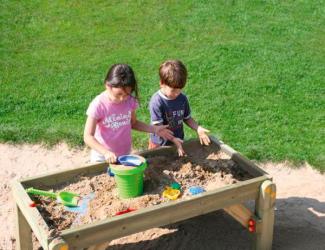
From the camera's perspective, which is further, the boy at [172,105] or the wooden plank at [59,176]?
the boy at [172,105]

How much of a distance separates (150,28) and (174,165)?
5111mm

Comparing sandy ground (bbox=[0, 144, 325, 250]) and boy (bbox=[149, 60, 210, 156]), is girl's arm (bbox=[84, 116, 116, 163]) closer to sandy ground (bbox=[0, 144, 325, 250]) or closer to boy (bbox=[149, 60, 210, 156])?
boy (bbox=[149, 60, 210, 156])

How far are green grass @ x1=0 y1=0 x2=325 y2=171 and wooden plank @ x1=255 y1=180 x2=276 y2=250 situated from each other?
159 centimetres

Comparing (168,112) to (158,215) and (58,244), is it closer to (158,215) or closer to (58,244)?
(158,215)

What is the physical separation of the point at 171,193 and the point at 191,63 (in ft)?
13.6

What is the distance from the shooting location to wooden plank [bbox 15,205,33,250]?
3.96m

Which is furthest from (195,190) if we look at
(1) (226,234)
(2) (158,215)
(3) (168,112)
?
(1) (226,234)

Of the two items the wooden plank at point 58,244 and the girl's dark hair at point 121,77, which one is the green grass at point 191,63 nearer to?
the girl's dark hair at point 121,77

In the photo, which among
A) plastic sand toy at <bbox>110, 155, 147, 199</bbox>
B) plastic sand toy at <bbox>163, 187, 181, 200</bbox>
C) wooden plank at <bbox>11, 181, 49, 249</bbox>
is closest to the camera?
wooden plank at <bbox>11, 181, 49, 249</bbox>

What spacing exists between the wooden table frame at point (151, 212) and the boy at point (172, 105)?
0.14 metres

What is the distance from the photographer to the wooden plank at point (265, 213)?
402 centimetres

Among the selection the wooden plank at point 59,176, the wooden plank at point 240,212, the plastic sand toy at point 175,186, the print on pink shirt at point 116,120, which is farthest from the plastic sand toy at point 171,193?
the print on pink shirt at point 116,120

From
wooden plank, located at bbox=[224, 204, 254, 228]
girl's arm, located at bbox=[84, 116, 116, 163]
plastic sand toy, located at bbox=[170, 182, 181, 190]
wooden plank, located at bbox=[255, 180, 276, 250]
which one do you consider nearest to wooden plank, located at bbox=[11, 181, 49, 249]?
girl's arm, located at bbox=[84, 116, 116, 163]

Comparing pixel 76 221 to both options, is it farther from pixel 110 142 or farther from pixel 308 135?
pixel 308 135
